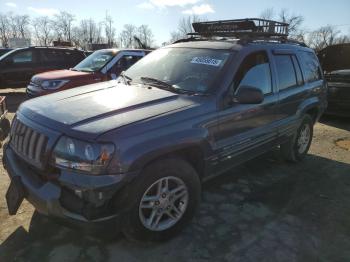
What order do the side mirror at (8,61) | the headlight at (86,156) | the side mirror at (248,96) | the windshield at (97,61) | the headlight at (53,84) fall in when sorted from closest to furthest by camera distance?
the headlight at (86,156), the side mirror at (248,96), the headlight at (53,84), the windshield at (97,61), the side mirror at (8,61)

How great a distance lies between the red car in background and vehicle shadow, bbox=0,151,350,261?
5.01 meters

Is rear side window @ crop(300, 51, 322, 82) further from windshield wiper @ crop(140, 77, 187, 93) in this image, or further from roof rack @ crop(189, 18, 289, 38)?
windshield wiper @ crop(140, 77, 187, 93)

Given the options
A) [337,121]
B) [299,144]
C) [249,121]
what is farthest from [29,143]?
[337,121]

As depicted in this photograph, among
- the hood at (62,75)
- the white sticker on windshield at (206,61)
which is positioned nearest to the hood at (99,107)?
the white sticker on windshield at (206,61)

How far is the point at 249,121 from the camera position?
412 cm

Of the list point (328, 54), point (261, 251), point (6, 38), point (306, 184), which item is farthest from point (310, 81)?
point (6, 38)

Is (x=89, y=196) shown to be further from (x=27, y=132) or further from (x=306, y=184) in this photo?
(x=306, y=184)

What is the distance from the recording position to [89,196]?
2.75m

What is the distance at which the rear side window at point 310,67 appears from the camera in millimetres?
5527

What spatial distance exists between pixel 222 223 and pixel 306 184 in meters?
A: 1.82

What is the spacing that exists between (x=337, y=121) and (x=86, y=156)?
8.20 meters

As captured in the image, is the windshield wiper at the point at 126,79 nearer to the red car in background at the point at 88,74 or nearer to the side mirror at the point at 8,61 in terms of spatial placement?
the red car in background at the point at 88,74

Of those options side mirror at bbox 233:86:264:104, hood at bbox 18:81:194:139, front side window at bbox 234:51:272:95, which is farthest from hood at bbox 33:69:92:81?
side mirror at bbox 233:86:264:104

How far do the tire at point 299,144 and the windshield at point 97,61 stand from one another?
5.43 metres
